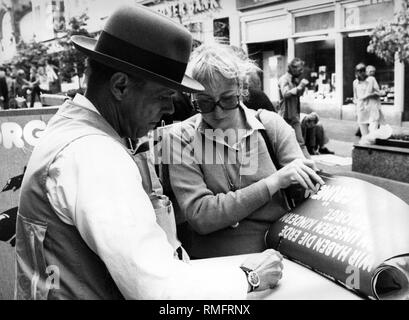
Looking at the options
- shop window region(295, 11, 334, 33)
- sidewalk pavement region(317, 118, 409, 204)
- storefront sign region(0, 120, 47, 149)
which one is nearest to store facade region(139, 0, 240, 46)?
storefront sign region(0, 120, 47, 149)

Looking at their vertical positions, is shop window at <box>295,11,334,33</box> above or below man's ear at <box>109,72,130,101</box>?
above

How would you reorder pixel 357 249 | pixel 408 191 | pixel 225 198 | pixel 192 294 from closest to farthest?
1. pixel 192 294
2. pixel 357 249
3. pixel 225 198
4. pixel 408 191

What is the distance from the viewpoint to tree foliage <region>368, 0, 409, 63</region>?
3143 millimetres

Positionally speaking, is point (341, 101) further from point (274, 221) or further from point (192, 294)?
point (192, 294)

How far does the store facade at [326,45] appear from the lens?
9.81 ft

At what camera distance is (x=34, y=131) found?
77.4 inches

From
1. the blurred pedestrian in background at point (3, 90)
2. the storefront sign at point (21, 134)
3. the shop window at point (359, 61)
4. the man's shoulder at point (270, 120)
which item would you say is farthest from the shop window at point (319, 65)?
the storefront sign at point (21, 134)

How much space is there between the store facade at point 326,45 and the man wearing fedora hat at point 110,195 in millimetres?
1957

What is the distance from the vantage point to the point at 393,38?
124 inches

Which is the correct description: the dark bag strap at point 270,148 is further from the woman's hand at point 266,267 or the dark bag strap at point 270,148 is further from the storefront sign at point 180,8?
the storefront sign at point 180,8

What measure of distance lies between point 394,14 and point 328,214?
2334 millimetres

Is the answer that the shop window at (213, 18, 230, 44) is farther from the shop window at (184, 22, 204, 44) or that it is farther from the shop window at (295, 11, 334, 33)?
the shop window at (295, 11, 334, 33)

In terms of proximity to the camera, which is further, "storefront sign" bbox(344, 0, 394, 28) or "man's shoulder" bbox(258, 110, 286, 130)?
"storefront sign" bbox(344, 0, 394, 28)

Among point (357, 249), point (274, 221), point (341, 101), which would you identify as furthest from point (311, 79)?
point (357, 249)
